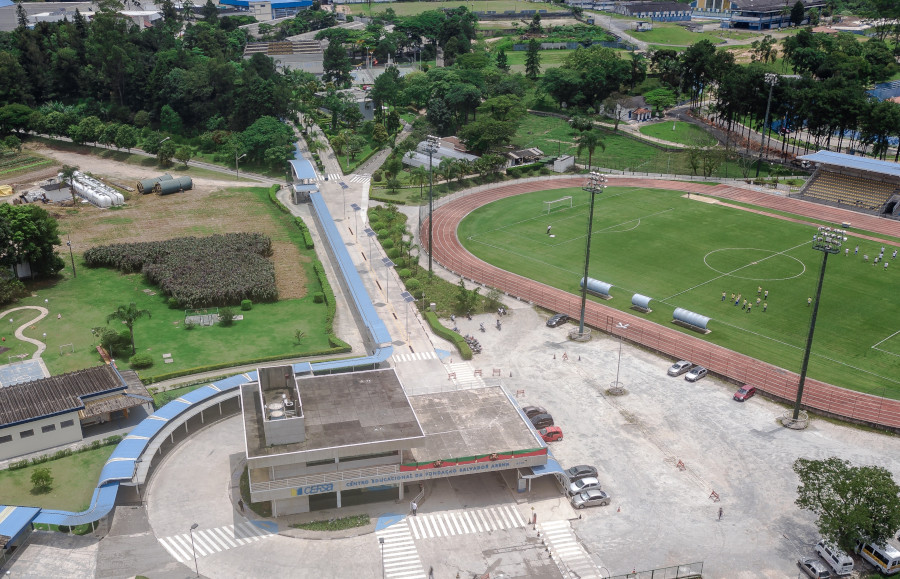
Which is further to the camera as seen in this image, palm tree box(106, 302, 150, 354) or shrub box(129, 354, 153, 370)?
palm tree box(106, 302, 150, 354)

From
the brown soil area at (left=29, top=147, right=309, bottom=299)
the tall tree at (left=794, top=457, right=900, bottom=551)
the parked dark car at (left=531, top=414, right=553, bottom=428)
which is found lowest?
the parked dark car at (left=531, top=414, right=553, bottom=428)

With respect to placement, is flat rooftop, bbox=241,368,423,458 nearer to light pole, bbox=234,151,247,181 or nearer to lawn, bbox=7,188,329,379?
lawn, bbox=7,188,329,379

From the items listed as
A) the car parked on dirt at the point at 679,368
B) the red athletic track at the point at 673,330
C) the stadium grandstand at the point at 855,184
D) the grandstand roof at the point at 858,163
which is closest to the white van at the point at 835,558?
the red athletic track at the point at 673,330

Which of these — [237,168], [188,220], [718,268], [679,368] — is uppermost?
[237,168]

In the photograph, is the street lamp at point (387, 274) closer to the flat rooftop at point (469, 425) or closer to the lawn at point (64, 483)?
the flat rooftop at point (469, 425)

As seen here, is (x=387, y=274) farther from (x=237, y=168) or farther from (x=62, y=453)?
(x=237, y=168)

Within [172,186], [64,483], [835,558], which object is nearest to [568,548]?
[835,558]

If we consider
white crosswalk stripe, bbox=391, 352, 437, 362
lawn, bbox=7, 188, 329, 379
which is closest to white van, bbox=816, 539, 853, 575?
white crosswalk stripe, bbox=391, 352, 437, 362
